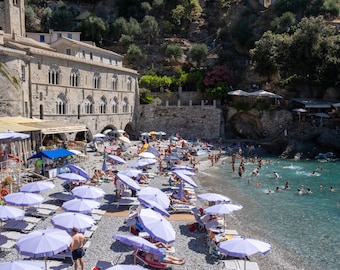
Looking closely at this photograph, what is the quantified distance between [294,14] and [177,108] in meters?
26.5

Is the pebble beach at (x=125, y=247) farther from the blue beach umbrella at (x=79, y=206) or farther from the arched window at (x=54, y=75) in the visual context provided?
the arched window at (x=54, y=75)

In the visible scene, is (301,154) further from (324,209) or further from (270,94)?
(324,209)

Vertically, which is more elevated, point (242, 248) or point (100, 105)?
point (100, 105)

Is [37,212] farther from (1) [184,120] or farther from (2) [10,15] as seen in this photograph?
(2) [10,15]

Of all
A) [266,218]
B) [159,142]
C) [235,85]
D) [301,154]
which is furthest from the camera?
[235,85]

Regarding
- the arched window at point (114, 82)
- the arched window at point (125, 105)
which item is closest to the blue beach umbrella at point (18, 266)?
the arched window at point (114, 82)

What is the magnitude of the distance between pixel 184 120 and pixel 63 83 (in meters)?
19.5

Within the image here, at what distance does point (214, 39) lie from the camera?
68.2 meters

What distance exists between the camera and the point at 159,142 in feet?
143

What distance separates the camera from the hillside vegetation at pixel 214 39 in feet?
149

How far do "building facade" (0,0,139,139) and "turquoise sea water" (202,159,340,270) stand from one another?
16250mm

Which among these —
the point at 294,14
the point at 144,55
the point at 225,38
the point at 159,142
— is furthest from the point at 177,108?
the point at 294,14

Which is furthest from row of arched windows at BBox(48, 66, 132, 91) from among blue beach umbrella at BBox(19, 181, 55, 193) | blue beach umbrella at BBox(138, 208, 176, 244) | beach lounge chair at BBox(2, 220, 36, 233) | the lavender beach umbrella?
the lavender beach umbrella

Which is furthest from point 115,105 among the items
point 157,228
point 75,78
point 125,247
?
point 157,228
